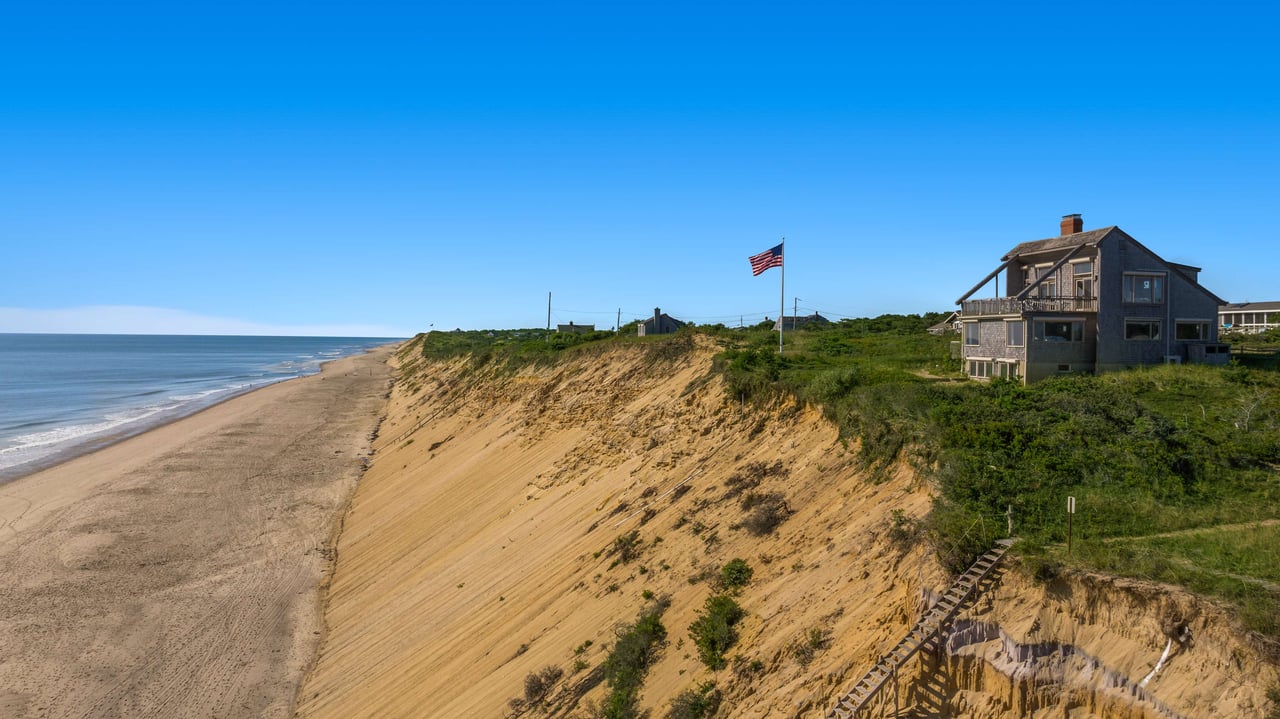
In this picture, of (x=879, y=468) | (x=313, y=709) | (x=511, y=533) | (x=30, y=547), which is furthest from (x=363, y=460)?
(x=879, y=468)

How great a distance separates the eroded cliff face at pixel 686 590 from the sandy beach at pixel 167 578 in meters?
1.71

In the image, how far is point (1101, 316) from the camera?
25188 mm

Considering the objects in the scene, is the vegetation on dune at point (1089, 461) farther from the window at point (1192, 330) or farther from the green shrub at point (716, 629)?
the green shrub at point (716, 629)

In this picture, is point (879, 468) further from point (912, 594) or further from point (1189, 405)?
point (1189, 405)

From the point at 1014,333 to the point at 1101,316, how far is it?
2.99 metres

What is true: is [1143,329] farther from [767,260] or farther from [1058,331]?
[767,260]

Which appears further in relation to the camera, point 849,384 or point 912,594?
point 849,384

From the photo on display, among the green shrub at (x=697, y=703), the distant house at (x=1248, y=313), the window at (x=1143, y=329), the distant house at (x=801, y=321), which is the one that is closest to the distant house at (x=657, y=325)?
the distant house at (x=801, y=321)

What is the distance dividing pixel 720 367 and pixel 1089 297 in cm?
1290

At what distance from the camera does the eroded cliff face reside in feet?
30.3

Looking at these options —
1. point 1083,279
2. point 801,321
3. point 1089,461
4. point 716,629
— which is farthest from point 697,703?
point 801,321

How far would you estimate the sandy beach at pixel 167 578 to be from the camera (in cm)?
1831

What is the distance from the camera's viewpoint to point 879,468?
15.8 m

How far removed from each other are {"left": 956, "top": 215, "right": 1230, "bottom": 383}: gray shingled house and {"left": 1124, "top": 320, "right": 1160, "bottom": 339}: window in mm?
35
